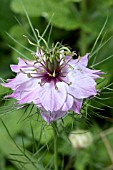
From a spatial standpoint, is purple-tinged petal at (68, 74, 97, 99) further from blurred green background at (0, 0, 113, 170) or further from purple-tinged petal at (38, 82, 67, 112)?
blurred green background at (0, 0, 113, 170)

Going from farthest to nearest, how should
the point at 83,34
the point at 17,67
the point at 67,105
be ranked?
the point at 83,34 < the point at 17,67 < the point at 67,105

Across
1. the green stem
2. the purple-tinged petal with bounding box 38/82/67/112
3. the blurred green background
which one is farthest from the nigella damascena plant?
the green stem

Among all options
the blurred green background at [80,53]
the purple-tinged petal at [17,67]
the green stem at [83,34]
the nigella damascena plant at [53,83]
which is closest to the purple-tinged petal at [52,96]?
the nigella damascena plant at [53,83]

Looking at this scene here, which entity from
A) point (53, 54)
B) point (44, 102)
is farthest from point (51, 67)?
point (44, 102)

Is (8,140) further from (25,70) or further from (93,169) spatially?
(93,169)

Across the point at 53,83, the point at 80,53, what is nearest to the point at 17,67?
the point at 53,83

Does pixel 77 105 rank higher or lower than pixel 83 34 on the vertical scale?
lower

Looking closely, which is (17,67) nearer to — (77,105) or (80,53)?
(77,105)
